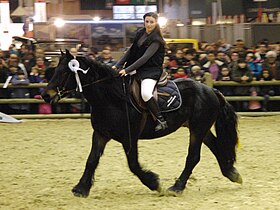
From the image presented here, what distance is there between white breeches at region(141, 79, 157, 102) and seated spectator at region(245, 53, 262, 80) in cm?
781

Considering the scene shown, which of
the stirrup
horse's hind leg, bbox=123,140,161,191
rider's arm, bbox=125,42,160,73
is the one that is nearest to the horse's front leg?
horse's hind leg, bbox=123,140,161,191

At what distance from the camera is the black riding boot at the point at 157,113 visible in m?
7.25

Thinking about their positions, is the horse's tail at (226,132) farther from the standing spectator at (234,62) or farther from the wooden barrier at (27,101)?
the wooden barrier at (27,101)

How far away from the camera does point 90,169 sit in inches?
285

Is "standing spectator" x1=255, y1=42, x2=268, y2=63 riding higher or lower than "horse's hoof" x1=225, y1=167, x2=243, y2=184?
higher

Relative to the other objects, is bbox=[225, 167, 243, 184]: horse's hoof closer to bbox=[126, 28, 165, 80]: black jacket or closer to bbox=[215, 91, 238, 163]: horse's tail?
bbox=[215, 91, 238, 163]: horse's tail

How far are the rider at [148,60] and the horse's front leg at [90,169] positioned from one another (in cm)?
69

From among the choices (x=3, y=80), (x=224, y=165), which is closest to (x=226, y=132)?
(x=224, y=165)

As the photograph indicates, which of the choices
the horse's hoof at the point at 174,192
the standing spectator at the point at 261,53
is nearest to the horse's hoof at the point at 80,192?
the horse's hoof at the point at 174,192

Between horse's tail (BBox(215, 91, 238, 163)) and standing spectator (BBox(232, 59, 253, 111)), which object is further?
standing spectator (BBox(232, 59, 253, 111))

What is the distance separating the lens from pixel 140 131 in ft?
24.1

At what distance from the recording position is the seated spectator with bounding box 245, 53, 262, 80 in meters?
14.7

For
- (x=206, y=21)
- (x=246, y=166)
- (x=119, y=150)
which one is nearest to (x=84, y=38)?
(x=206, y=21)

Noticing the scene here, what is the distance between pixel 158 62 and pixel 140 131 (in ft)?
2.75
